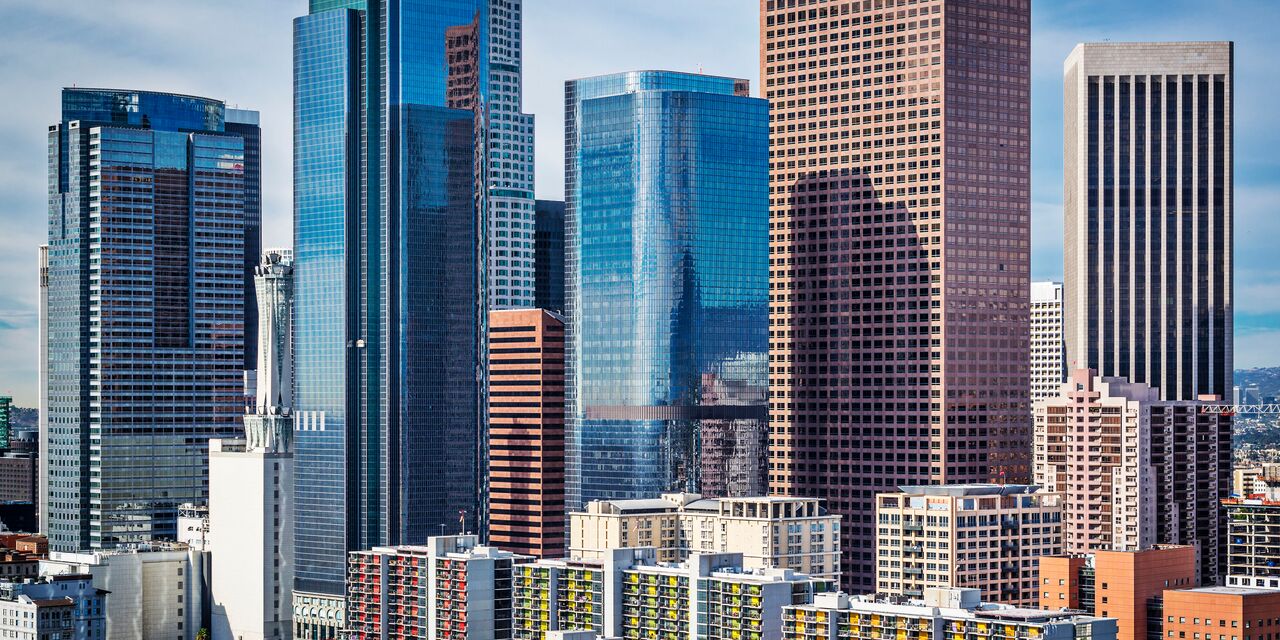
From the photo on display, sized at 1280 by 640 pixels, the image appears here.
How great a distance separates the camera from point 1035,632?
633 ft

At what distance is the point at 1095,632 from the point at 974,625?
40.3 ft

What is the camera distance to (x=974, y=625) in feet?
648

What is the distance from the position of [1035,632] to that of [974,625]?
6710mm

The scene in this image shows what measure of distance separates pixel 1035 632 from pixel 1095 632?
32.0 ft

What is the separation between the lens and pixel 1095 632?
199500 mm
